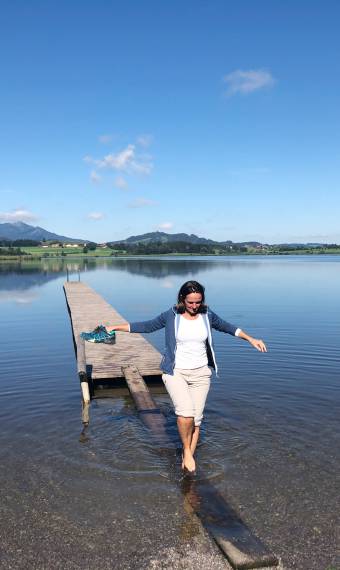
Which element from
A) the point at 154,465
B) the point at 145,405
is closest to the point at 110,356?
the point at 145,405

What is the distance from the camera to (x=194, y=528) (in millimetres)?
6355

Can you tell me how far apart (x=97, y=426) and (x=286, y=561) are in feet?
19.2

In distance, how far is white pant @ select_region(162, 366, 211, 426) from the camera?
7.29 m

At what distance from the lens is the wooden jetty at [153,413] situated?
18.7 ft

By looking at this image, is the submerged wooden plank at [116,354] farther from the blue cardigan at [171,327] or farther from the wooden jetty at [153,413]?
the blue cardigan at [171,327]

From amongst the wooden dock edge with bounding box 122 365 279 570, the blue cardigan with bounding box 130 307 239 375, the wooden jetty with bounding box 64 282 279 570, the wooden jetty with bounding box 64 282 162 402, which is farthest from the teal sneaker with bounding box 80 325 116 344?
the wooden dock edge with bounding box 122 365 279 570

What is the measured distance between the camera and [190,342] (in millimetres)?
7289

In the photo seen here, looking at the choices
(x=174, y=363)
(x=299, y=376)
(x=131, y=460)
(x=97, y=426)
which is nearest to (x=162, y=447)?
(x=131, y=460)

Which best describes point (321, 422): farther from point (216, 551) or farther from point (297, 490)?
point (216, 551)

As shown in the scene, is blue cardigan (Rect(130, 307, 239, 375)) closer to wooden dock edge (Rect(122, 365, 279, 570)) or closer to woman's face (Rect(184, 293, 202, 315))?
woman's face (Rect(184, 293, 202, 315))

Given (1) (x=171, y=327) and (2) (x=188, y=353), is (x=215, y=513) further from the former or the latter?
(1) (x=171, y=327)

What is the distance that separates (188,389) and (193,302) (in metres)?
1.40

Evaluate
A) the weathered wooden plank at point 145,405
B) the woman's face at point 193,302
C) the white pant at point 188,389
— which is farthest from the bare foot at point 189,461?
the woman's face at point 193,302

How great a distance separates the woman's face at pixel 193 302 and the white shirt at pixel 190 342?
172 mm
